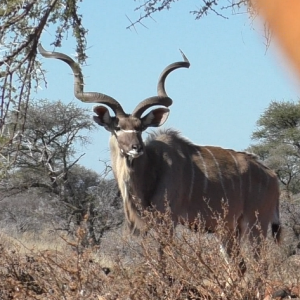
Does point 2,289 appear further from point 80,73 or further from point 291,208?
point 291,208

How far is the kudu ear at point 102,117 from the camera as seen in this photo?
20.1ft

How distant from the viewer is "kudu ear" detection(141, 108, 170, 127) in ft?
20.7

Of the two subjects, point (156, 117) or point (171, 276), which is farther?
point (156, 117)

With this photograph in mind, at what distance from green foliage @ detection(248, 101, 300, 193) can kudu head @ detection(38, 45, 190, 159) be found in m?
8.23

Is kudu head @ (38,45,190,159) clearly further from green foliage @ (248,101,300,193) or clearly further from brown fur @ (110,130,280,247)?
green foliage @ (248,101,300,193)

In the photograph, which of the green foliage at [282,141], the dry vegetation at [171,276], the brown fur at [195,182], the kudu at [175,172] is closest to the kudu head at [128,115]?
the kudu at [175,172]

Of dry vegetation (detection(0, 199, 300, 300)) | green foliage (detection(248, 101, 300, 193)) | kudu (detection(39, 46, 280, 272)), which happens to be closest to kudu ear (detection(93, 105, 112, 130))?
kudu (detection(39, 46, 280, 272))

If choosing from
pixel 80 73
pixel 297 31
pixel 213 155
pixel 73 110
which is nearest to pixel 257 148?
pixel 73 110

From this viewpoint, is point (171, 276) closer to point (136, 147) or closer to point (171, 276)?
point (171, 276)

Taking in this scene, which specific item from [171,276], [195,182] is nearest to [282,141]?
[195,182]

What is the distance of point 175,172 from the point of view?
6.26 m

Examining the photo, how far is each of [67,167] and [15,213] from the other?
354 cm

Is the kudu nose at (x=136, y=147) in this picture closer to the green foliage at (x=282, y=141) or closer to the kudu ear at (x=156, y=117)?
the kudu ear at (x=156, y=117)

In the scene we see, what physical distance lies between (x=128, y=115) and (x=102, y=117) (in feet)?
0.77
